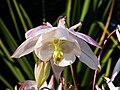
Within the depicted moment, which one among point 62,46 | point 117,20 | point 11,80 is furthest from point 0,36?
point 62,46

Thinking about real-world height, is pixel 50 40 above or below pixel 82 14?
below

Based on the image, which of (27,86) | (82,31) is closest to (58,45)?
(27,86)

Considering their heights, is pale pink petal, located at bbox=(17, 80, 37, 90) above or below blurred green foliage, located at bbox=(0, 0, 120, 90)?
below

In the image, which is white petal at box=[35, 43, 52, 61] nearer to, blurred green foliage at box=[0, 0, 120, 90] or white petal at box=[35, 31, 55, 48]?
white petal at box=[35, 31, 55, 48]

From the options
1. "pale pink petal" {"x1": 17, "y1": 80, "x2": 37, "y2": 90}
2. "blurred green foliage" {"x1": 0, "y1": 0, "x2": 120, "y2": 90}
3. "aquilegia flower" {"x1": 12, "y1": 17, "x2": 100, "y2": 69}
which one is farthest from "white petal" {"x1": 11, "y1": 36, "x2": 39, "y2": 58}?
"blurred green foliage" {"x1": 0, "y1": 0, "x2": 120, "y2": 90}

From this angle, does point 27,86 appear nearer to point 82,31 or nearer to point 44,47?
point 44,47

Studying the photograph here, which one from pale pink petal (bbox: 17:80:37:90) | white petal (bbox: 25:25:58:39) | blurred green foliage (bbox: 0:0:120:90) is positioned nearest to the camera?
white petal (bbox: 25:25:58:39)

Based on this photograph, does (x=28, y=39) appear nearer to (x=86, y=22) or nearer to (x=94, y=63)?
(x=94, y=63)

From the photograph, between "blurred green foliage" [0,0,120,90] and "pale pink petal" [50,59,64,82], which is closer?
"pale pink petal" [50,59,64,82]
